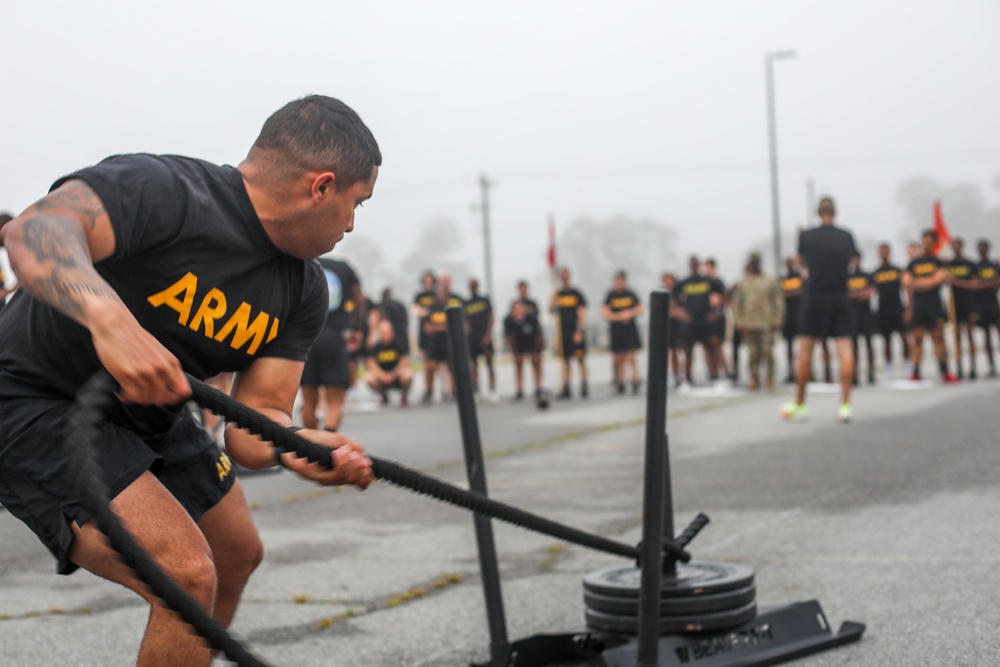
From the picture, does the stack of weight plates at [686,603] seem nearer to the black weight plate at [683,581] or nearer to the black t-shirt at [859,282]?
the black weight plate at [683,581]

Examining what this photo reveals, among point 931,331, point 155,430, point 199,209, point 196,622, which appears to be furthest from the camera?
point 931,331

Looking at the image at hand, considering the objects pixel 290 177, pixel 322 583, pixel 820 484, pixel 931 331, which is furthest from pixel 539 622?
pixel 931 331

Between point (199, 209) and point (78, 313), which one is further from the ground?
point (199, 209)

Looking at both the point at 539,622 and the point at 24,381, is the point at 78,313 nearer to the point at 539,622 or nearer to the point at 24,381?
the point at 24,381

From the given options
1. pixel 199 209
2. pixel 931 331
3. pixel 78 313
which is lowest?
pixel 931 331

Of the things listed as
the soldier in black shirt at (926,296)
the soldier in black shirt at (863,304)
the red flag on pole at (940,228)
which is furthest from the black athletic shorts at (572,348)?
the red flag on pole at (940,228)

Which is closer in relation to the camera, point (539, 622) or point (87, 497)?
point (87, 497)

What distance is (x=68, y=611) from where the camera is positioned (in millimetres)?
5055

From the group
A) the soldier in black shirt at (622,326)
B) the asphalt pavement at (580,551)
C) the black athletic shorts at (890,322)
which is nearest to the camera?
the asphalt pavement at (580,551)

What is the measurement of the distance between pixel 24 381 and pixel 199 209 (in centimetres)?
56

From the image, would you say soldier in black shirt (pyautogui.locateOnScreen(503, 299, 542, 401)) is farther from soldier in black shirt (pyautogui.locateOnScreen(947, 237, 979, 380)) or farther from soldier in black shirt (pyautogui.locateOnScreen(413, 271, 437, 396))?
soldier in black shirt (pyautogui.locateOnScreen(947, 237, 979, 380))

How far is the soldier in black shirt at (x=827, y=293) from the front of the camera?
11180 mm

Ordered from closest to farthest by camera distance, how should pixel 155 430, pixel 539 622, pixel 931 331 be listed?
pixel 155 430, pixel 539 622, pixel 931 331

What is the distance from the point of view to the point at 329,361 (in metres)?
10.0
